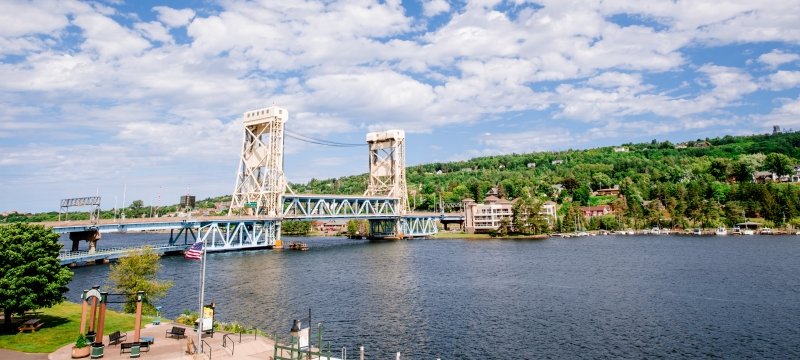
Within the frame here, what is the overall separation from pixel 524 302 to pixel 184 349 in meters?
31.7

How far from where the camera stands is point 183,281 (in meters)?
61.9

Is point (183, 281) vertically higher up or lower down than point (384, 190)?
lower down

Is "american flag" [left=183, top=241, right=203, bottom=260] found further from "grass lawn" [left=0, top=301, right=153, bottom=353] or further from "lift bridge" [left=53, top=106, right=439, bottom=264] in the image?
"lift bridge" [left=53, top=106, right=439, bottom=264]

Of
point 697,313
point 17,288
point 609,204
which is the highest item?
point 609,204

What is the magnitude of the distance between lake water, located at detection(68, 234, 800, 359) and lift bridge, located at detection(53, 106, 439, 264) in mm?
9483

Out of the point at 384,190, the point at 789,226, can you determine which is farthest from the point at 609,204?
the point at 384,190

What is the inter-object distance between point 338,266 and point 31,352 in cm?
5460

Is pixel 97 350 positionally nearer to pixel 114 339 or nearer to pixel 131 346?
pixel 131 346

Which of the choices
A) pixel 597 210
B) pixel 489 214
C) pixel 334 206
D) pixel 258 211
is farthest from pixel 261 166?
pixel 597 210

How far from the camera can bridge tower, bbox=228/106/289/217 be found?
378 ft

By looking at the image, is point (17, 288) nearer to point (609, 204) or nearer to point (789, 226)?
point (789, 226)

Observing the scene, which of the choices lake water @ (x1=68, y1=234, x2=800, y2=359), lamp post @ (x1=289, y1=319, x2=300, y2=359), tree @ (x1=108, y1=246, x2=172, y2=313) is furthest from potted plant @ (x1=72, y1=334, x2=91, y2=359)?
lake water @ (x1=68, y1=234, x2=800, y2=359)

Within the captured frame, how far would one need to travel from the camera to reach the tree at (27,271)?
28.4 metres

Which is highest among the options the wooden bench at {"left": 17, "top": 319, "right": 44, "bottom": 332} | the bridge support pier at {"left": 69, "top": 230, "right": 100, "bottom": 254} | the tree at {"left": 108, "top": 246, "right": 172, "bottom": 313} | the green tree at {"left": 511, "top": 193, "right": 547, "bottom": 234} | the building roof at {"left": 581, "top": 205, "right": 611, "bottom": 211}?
the building roof at {"left": 581, "top": 205, "right": 611, "bottom": 211}
